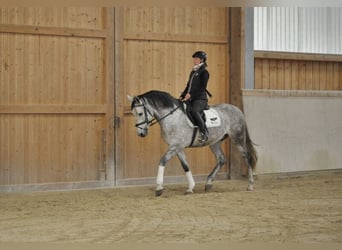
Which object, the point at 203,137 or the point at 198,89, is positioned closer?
the point at 198,89

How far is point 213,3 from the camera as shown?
0.52 metres

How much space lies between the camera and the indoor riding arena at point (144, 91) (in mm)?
6125

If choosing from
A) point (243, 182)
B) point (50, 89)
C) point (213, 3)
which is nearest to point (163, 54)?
point (50, 89)

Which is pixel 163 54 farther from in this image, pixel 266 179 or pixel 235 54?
pixel 266 179

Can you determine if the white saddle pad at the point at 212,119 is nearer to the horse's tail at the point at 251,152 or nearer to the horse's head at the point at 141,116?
the horse's tail at the point at 251,152

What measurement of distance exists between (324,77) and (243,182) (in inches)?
113

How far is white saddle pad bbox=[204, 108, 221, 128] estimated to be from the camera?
6.42m

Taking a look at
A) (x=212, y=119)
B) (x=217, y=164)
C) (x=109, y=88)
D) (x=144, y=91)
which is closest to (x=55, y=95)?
(x=109, y=88)

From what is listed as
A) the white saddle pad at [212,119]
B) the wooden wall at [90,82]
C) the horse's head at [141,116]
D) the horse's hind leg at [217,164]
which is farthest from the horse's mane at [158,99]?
the wooden wall at [90,82]

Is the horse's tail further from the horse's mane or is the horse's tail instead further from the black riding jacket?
the horse's mane

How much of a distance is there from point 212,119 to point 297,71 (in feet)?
10.8

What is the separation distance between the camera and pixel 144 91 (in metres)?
7.76

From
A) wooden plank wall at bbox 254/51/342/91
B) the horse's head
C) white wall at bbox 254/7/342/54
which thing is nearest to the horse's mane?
the horse's head

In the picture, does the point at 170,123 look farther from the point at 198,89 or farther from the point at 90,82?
the point at 90,82
